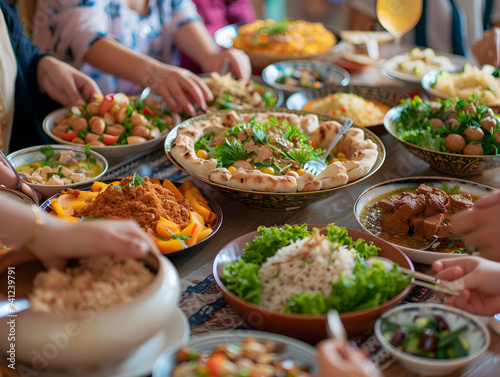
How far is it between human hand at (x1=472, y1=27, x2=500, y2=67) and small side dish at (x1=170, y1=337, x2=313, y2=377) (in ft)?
9.47

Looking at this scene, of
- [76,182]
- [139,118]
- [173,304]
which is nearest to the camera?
[173,304]

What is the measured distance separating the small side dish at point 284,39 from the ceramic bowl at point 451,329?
2695 millimetres

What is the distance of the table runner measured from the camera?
4.49 feet

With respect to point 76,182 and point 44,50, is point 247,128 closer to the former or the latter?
point 76,182

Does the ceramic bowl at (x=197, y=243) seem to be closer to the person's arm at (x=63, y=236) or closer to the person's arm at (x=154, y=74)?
the person's arm at (x=63, y=236)

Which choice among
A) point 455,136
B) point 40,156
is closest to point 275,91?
point 455,136

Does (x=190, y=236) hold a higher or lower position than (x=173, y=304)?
lower

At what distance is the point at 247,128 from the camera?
7.00 ft

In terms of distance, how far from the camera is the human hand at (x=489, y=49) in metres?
3.26

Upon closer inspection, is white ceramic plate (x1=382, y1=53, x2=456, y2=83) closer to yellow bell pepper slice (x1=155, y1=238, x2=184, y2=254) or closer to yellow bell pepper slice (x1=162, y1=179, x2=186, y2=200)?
yellow bell pepper slice (x1=162, y1=179, x2=186, y2=200)

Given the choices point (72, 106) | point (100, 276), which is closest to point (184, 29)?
point (72, 106)

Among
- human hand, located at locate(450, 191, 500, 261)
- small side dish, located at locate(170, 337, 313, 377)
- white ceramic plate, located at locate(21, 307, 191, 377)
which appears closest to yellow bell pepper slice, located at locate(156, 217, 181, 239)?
white ceramic plate, located at locate(21, 307, 191, 377)

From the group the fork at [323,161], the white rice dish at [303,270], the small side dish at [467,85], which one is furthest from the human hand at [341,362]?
the small side dish at [467,85]

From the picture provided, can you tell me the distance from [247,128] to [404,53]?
7.25 ft
